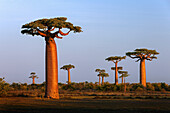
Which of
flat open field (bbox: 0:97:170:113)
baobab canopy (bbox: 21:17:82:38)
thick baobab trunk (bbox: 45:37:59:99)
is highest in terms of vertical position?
baobab canopy (bbox: 21:17:82:38)

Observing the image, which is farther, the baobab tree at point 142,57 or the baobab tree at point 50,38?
the baobab tree at point 142,57

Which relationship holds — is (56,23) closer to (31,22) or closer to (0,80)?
(31,22)

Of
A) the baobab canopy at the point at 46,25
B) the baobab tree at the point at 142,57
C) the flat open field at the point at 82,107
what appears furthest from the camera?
the baobab tree at the point at 142,57

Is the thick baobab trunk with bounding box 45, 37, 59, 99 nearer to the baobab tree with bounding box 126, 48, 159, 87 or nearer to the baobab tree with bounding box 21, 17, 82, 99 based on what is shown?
the baobab tree with bounding box 21, 17, 82, 99

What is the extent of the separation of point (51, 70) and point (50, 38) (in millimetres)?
2102

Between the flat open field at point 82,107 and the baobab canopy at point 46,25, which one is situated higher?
the baobab canopy at point 46,25

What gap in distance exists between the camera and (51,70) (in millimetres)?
19562

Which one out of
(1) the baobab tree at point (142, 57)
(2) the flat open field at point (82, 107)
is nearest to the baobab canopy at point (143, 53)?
(1) the baobab tree at point (142, 57)

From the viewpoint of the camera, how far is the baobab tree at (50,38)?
1931 cm

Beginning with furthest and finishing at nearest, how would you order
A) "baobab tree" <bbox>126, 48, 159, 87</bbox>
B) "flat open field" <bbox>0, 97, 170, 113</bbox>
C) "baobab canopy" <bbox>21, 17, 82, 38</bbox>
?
"baobab tree" <bbox>126, 48, 159, 87</bbox> → "baobab canopy" <bbox>21, 17, 82, 38</bbox> → "flat open field" <bbox>0, 97, 170, 113</bbox>

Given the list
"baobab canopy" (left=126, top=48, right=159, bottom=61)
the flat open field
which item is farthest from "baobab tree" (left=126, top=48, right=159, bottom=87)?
the flat open field

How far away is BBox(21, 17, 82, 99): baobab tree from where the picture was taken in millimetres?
19311

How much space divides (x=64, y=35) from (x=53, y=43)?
933mm

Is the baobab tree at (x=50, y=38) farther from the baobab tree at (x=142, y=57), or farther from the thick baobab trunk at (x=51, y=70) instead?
the baobab tree at (x=142, y=57)
